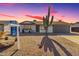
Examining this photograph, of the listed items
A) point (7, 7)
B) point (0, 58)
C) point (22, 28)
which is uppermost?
point (7, 7)

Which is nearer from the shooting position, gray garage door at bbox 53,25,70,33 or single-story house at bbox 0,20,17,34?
single-story house at bbox 0,20,17,34

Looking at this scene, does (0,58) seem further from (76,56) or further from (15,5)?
(76,56)

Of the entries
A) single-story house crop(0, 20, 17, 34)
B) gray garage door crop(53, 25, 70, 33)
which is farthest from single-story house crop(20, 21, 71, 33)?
single-story house crop(0, 20, 17, 34)

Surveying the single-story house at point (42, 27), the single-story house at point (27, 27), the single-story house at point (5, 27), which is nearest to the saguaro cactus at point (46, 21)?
the single-story house at point (42, 27)

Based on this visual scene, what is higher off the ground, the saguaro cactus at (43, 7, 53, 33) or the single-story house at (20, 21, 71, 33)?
the saguaro cactus at (43, 7, 53, 33)

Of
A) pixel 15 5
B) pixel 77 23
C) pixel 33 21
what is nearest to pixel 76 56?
pixel 77 23

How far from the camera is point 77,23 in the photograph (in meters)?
8.80

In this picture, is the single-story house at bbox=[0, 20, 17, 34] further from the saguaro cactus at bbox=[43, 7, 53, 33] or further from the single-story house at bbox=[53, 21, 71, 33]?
the single-story house at bbox=[53, 21, 71, 33]

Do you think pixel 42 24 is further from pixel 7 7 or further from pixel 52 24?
pixel 7 7

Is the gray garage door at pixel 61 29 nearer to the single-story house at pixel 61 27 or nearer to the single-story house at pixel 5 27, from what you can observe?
the single-story house at pixel 61 27

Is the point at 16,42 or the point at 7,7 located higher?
the point at 7,7

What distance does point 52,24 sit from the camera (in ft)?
28.8

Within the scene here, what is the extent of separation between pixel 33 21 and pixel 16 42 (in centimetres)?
68

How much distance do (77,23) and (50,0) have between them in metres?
0.92
